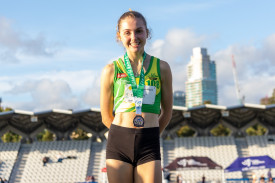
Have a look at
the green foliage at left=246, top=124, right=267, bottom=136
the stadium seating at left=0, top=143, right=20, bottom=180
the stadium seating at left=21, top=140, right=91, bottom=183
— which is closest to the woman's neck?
the stadium seating at left=21, top=140, right=91, bottom=183

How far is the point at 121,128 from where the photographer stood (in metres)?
3.35

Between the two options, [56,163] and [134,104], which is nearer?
[134,104]

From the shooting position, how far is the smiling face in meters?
3.40

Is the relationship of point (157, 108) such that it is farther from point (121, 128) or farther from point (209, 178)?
point (209, 178)

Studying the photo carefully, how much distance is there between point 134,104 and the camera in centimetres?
334

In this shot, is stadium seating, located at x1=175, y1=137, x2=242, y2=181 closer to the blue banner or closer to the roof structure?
the roof structure

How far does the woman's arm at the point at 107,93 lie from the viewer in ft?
11.2

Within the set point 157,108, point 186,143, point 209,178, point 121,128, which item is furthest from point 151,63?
point 186,143

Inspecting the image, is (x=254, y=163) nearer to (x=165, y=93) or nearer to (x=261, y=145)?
(x=261, y=145)

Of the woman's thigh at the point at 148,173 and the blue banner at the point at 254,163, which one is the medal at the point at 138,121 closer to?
the woman's thigh at the point at 148,173

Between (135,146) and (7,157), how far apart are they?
38894mm

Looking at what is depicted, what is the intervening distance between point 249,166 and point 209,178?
1479cm

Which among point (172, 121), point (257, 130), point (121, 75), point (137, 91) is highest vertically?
point (257, 130)

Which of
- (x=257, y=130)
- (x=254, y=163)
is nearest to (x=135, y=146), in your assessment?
(x=254, y=163)
